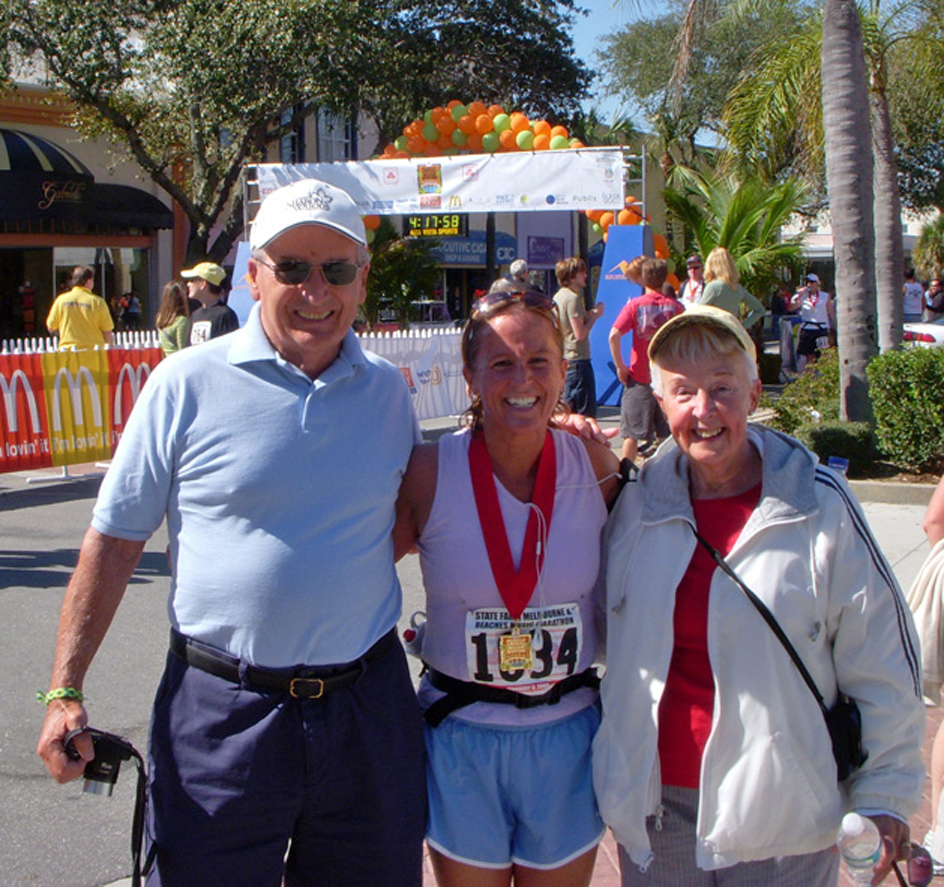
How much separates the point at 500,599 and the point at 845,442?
7499 mm

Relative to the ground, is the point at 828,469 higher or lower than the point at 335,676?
higher

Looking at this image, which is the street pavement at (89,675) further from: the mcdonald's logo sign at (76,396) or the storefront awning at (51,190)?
the storefront awning at (51,190)

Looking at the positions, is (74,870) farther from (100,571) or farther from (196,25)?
(196,25)

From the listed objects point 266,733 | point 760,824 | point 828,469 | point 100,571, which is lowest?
point 760,824

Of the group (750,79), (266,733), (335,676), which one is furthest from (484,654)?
(750,79)

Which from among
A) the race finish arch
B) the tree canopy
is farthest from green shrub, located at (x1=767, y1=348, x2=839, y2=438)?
the tree canopy

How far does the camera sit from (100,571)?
7.78 feet

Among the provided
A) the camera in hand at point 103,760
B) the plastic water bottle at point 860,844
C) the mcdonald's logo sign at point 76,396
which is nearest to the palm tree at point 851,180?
the mcdonald's logo sign at point 76,396

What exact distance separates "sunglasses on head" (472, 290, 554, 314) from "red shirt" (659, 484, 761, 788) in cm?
63

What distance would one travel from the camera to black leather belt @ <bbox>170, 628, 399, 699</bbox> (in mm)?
2311

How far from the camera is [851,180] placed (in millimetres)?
9633

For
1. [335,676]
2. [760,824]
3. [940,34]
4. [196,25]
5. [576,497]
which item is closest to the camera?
[760,824]

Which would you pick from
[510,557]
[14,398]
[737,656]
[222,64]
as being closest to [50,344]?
[14,398]

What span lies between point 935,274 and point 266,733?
37386 millimetres
